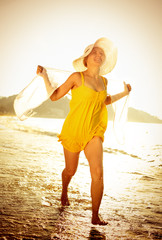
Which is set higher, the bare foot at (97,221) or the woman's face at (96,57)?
the woman's face at (96,57)

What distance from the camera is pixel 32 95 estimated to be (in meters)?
2.88

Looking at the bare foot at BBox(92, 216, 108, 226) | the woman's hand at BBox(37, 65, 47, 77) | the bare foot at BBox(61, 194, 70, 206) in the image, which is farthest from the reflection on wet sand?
the woman's hand at BBox(37, 65, 47, 77)

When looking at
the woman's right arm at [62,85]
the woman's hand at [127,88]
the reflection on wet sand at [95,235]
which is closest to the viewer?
the reflection on wet sand at [95,235]

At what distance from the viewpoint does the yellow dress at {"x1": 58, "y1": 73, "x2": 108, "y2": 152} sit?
8.64 feet

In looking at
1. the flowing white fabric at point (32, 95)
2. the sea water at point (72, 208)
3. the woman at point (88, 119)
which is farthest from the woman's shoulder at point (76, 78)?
the sea water at point (72, 208)

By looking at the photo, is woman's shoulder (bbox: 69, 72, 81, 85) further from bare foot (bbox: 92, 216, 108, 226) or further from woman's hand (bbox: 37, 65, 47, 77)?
bare foot (bbox: 92, 216, 108, 226)

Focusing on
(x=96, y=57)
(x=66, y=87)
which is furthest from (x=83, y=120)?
(x=96, y=57)

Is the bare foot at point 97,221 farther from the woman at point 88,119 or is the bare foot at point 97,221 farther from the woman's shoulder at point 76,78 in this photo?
the woman's shoulder at point 76,78

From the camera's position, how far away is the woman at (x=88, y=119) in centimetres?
250

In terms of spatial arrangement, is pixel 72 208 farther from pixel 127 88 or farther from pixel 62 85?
pixel 127 88

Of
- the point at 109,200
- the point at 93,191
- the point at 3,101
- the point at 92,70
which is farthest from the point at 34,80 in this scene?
the point at 3,101

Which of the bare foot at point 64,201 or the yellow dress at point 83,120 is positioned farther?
the bare foot at point 64,201

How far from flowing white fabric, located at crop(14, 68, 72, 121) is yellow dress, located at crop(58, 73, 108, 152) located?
39 centimetres

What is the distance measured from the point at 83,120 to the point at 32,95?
2.68ft
